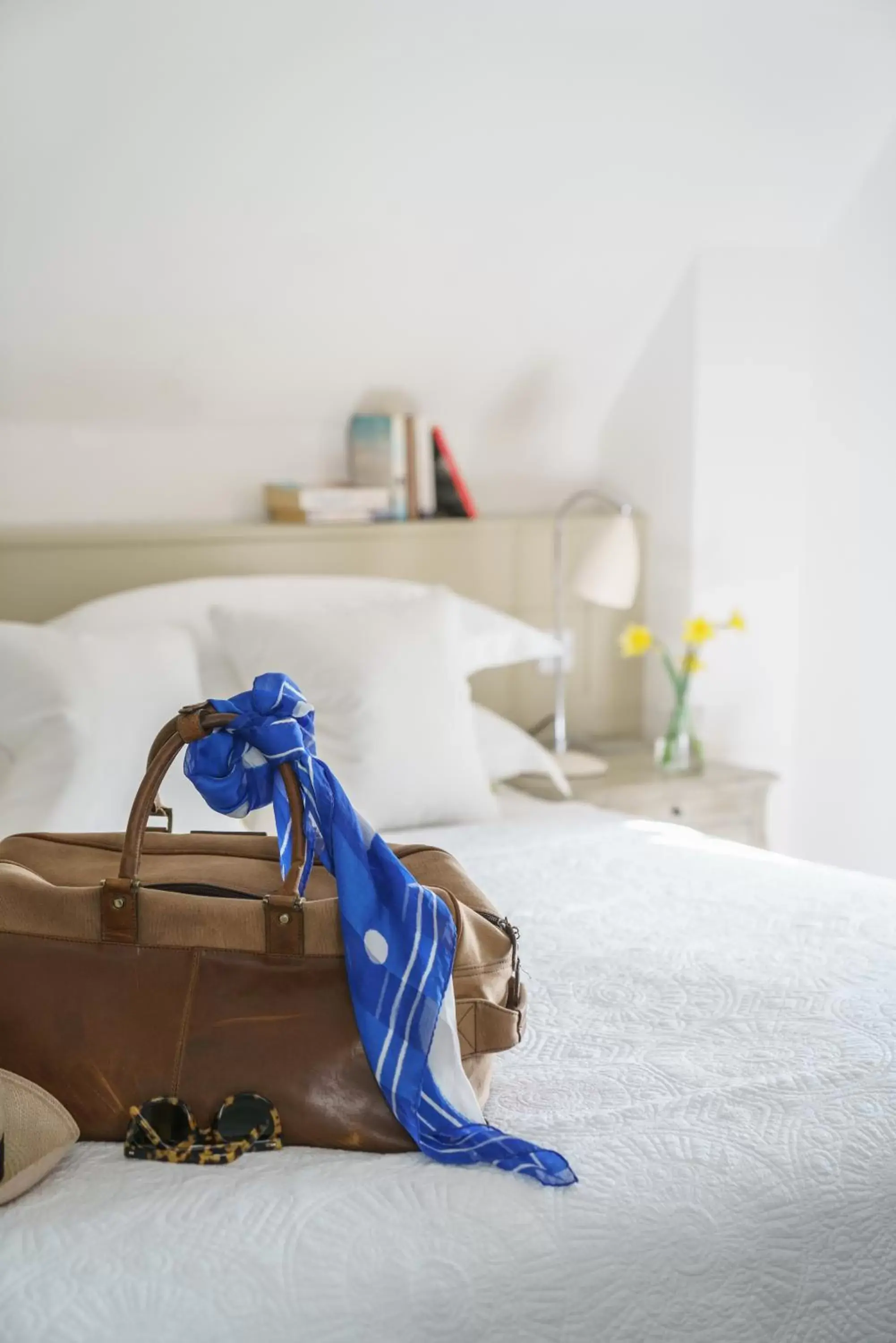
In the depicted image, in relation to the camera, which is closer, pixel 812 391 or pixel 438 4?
pixel 438 4

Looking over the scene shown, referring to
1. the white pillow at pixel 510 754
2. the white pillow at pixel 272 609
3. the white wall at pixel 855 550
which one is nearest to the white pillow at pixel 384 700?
the white pillow at pixel 272 609

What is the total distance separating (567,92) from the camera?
2.77 meters

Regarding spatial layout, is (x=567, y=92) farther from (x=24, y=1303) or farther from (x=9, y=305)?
(x=24, y=1303)

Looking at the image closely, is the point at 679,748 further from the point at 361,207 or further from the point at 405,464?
the point at 361,207

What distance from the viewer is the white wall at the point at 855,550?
331cm

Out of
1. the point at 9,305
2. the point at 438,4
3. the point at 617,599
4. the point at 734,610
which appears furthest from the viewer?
the point at 734,610

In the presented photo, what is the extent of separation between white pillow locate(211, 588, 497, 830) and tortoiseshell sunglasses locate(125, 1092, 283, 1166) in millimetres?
1092

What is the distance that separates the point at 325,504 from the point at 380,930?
1.84 metres

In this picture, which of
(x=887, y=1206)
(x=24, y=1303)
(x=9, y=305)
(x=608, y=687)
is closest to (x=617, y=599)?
(x=608, y=687)

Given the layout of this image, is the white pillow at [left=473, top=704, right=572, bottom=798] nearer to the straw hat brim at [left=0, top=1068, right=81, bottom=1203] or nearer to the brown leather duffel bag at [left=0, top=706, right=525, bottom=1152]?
the brown leather duffel bag at [left=0, top=706, right=525, bottom=1152]

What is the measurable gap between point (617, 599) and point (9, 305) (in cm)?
141

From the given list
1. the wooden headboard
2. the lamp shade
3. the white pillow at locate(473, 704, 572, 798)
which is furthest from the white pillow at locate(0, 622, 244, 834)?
the lamp shade

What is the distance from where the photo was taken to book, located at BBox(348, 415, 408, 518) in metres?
3.12

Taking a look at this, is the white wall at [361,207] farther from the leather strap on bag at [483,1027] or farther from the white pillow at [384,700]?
the leather strap on bag at [483,1027]
